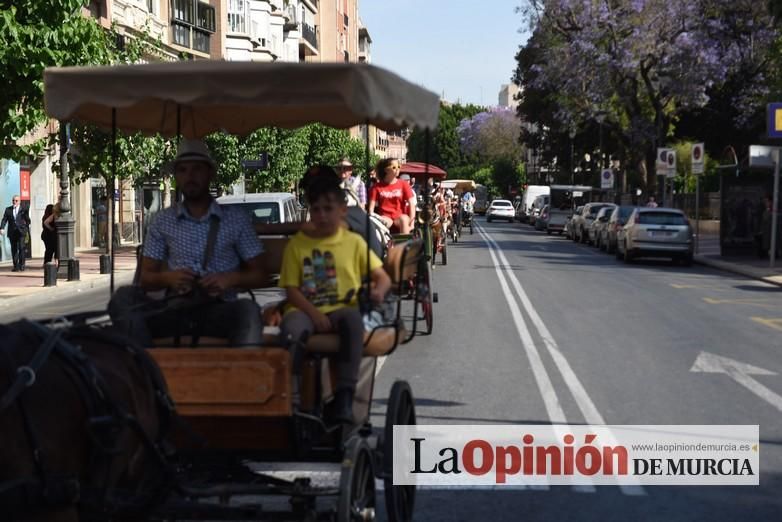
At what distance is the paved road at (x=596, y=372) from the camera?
689cm

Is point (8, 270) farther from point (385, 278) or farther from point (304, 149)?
point (385, 278)

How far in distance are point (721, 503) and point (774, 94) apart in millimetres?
43786

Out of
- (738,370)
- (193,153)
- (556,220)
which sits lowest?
(556,220)

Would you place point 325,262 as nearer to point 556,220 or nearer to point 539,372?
point 539,372

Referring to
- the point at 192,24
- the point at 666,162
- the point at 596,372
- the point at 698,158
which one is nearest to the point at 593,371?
the point at 596,372

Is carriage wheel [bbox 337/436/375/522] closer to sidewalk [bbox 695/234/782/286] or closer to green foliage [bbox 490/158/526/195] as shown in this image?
sidewalk [bbox 695/234/782/286]

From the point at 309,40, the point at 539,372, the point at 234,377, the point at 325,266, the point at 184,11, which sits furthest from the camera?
the point at 309,40

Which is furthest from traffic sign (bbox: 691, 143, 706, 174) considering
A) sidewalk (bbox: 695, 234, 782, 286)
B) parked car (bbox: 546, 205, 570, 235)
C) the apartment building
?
parked car (bbox: 546, 205, 570, 235)

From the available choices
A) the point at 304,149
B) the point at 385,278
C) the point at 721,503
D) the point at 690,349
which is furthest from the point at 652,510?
the point at 304,149

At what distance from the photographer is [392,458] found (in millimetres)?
6082

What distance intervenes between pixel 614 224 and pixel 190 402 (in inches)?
1328

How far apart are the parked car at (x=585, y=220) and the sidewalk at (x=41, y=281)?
63.4 ft

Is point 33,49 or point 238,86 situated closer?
point 238,86

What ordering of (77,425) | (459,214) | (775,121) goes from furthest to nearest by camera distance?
(459,214) → (775,121) → (77,425)
